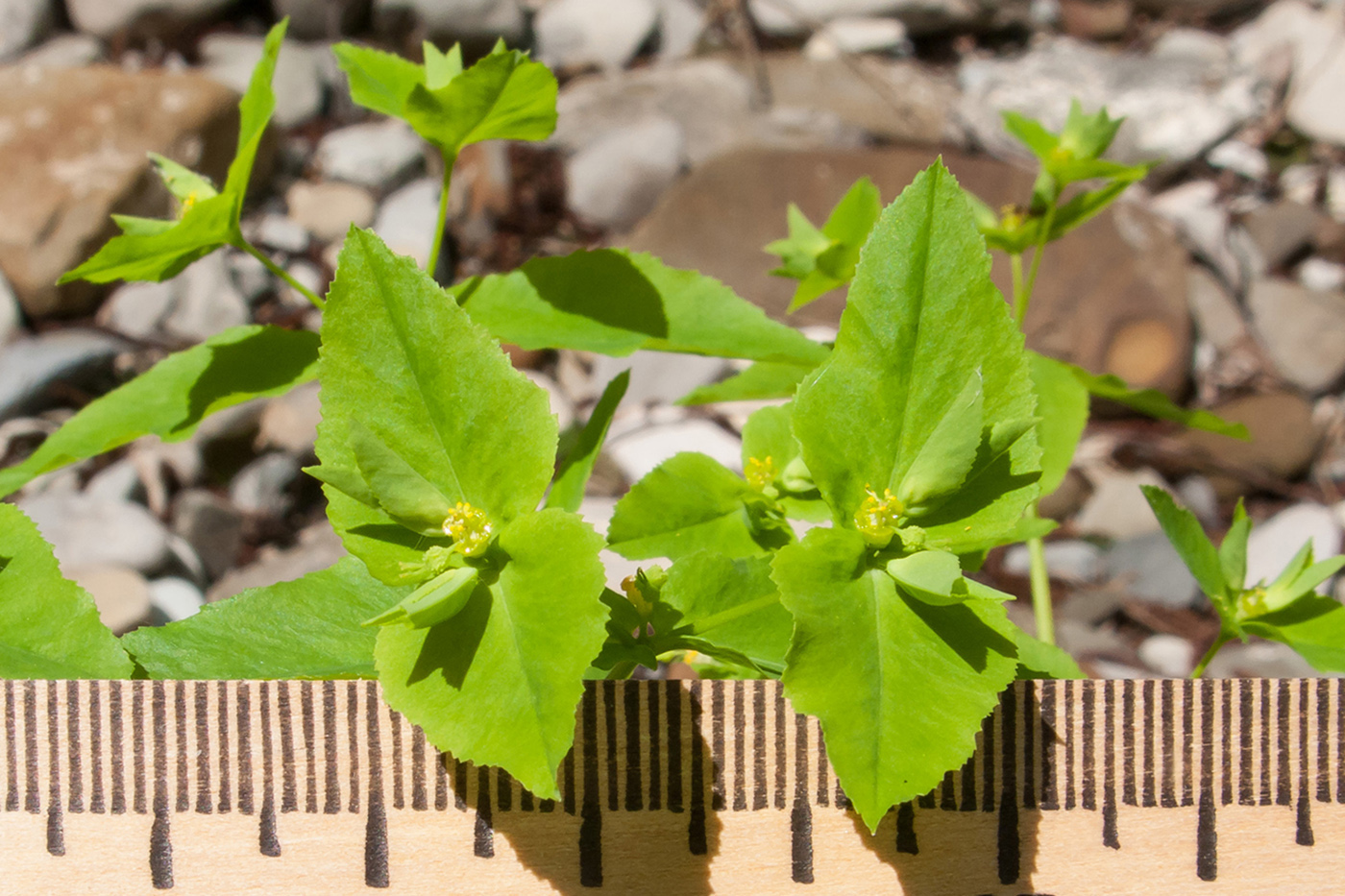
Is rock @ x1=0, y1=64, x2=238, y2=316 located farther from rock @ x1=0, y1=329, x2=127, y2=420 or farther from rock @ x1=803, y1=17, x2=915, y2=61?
rock @ x1=803, y1=17, x2=915, y2=61

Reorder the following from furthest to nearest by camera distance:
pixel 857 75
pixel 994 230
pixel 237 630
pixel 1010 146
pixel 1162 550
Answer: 1. pixel 857 75
2. pixel 1010 146
3. pixel 1162 550
4. pixel 994 230
5. pixel 237 630

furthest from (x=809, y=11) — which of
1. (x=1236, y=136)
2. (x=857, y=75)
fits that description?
(x=1236, y=136)

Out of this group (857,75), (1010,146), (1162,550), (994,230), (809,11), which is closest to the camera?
(994,230)

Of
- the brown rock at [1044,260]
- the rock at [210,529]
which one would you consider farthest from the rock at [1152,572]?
the rock at [210,529]

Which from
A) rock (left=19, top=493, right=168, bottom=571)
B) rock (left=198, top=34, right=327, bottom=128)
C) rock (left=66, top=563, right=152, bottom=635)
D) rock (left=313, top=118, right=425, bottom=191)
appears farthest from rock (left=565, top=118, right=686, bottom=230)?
rock (left=66, top=563, right=152, bottom=635)

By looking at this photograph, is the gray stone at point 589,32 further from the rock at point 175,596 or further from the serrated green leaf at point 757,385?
the serrated green leaf at point 757,385

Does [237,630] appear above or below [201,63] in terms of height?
below

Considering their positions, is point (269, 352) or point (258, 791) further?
point (269, 352)

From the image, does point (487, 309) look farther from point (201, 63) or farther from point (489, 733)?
point (201, 63)

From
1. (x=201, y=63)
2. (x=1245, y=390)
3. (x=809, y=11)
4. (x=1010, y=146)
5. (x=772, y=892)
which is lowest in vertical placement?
(x=772, y=892)
